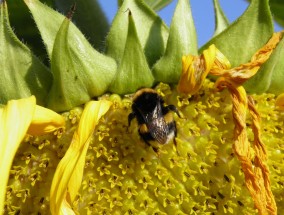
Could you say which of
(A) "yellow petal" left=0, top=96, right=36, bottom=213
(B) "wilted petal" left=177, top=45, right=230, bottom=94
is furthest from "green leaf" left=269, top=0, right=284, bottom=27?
(A) "yellow petal" left=0, top=96, right=36, bottom=213

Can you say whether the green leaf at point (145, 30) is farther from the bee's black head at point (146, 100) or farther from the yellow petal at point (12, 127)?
the yellow petal at point (12, 127)

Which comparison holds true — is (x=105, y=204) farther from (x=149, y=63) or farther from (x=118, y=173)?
(x=149, y=63)

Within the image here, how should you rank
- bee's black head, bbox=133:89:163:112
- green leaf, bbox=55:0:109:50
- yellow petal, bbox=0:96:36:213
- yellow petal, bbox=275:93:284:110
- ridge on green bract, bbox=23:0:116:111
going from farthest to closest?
green leaf, bbox=55:0:109:50, yellow petal, bbox=275:93:284:110, bee's black head, bbox=133:89:163:112, ridge on green bract, bbox=23:0:116:111, yellow petal, bbox=0:96:36:213

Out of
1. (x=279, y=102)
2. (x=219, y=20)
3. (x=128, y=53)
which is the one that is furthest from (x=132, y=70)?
(x=279, y=102)

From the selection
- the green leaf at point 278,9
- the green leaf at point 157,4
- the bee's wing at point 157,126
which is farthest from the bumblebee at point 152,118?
the green leaf at point 278,9

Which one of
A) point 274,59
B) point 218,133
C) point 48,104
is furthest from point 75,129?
point 274,59

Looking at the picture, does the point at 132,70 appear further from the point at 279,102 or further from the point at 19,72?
the point at 279,102

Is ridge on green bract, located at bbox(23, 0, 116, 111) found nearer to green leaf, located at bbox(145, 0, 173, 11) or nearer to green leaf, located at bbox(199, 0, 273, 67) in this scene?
green leaf, located at bbox(199, 0, 273, 67)
